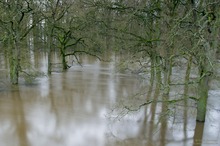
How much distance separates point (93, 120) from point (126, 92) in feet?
15.1

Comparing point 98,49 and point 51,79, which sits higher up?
point 98,49

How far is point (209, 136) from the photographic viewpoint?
346 inches

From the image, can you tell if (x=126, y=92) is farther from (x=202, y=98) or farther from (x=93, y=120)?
(x=202, y=98)

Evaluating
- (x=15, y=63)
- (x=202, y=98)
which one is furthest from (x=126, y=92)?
(x=15, y=63)

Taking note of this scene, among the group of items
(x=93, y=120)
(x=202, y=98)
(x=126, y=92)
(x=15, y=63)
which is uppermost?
(x=15, y=63)

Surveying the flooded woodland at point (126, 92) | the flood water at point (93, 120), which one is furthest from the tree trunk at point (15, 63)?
the flood water at point (93, 120)

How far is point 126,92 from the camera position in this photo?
14406mm

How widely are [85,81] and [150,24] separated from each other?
523cm

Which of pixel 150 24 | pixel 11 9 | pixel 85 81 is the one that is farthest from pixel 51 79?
pixel 150 24

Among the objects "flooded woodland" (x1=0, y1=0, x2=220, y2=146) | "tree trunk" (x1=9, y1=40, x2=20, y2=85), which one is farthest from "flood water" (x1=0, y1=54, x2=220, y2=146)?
"tree trunk" (x1=9, y1=40, x2=20, y2=85)

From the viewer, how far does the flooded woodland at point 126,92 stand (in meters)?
8.56

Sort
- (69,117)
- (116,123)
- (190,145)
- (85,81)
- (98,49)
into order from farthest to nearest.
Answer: (98,49) → (85,81) → (69,117) → (116,123) → (190,145)

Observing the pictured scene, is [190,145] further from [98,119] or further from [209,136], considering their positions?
[98,119]

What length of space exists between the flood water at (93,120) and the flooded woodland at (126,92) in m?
0.03
